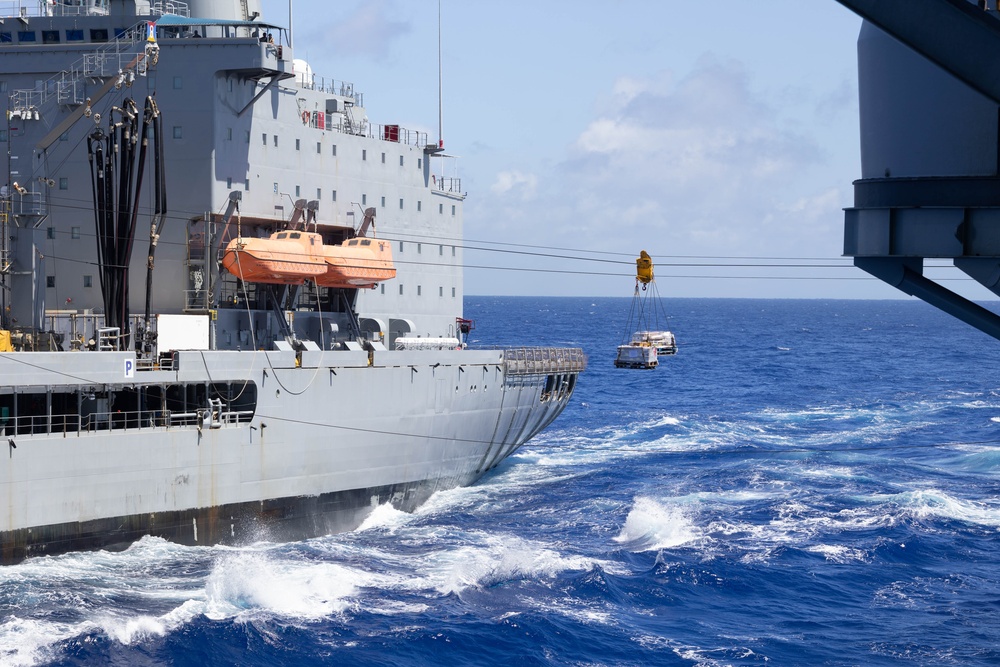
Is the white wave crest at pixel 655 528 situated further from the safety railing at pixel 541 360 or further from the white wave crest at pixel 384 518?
the white wave crest at pixel 384 518

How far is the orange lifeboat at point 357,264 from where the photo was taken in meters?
34.2

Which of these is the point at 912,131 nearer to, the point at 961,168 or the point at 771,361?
the point at 961,168

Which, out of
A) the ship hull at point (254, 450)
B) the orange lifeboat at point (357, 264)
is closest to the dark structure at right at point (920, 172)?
the ship hull at point (254, 450)

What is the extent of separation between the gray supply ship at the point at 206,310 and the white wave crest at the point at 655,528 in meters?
6.57

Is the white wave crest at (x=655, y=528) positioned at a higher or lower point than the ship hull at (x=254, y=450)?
lower

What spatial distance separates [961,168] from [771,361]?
102 metres

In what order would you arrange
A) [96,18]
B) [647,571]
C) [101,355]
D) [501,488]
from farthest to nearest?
[501,488], [96,18], [647,571], [101,355]

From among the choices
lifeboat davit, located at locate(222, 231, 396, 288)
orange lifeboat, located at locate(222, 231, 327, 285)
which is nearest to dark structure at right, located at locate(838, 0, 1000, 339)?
orange lifeboat, located at locate(222, 231, 327, 285)

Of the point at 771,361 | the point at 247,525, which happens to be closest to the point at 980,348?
the point at 771,361

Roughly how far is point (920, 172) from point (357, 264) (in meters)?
26.3

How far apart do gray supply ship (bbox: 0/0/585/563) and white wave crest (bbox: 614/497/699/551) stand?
21.6 ft

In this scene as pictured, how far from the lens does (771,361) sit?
109250 millimetres

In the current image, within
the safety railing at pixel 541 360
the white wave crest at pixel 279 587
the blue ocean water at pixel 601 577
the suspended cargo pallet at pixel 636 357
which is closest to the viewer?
the blue ocean water at pixel 601 577

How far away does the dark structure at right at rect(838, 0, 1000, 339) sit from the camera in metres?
9.69
